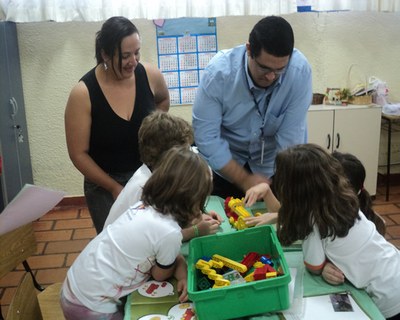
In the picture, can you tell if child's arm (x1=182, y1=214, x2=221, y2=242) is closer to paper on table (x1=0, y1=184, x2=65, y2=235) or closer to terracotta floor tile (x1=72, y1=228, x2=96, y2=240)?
paper on table (x1=0, y1=184, x2=65, y2=235)

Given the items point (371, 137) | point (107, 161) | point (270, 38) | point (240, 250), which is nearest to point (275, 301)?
point (240, 250)

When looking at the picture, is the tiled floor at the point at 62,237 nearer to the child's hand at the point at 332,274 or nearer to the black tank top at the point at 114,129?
the black tank top at the point at 114,129

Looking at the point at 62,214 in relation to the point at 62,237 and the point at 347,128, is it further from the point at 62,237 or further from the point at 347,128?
the point at 347,128

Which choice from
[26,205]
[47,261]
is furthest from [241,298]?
[47,261]

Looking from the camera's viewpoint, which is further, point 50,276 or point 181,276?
point 50,276

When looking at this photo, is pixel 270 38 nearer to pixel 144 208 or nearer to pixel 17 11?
pixel 144 208

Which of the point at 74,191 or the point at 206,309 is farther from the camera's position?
the point at 74,191

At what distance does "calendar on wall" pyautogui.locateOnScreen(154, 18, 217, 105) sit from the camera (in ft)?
10.7

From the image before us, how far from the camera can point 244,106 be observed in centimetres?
181

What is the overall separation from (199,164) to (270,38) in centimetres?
53

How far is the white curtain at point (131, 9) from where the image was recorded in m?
3.00

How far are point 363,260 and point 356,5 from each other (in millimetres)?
2566

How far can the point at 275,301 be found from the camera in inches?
41.4

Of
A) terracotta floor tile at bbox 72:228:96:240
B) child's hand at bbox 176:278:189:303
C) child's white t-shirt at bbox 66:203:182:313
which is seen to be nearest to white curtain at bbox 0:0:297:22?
terracotta floor tile at bbox 72:228:96:240
